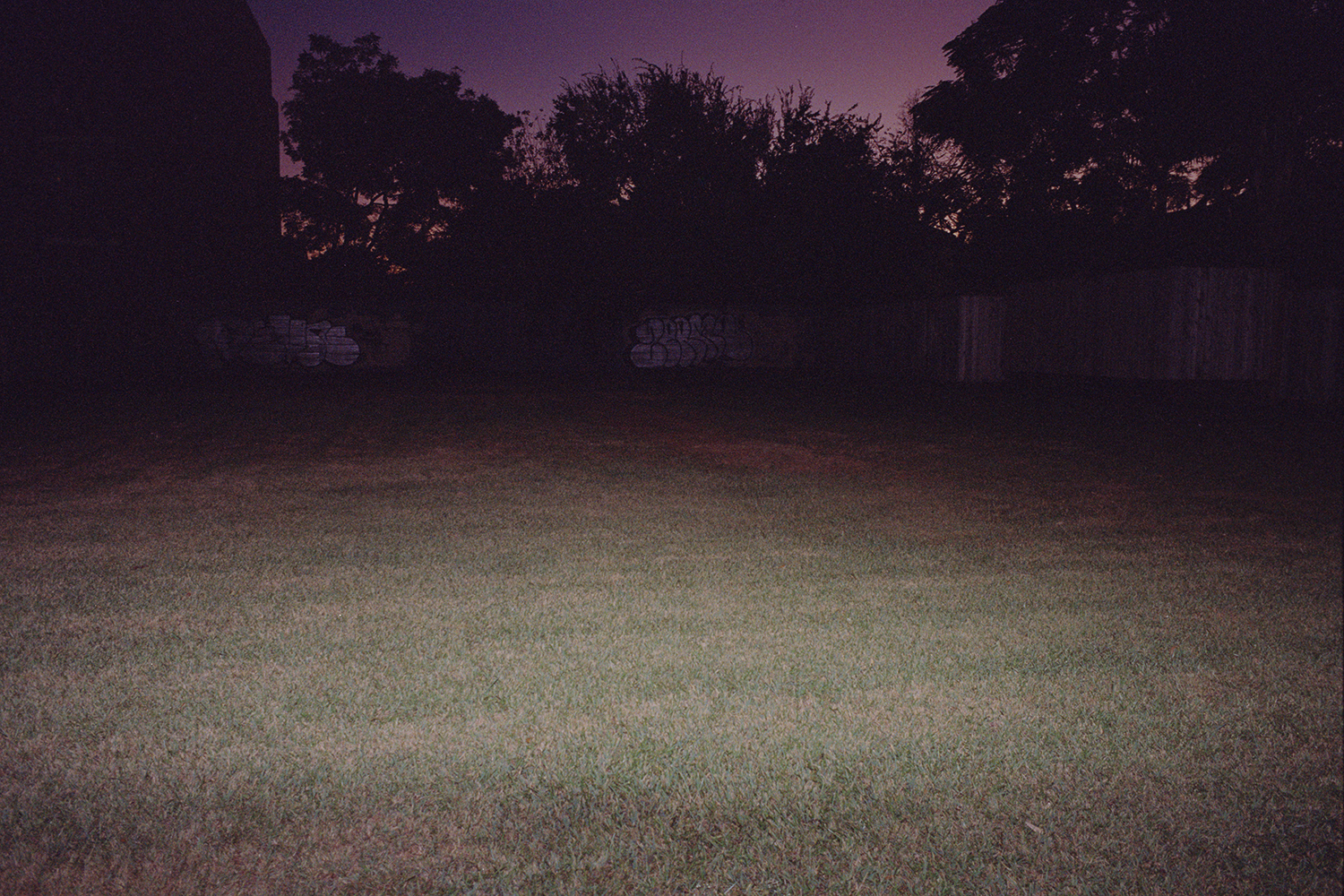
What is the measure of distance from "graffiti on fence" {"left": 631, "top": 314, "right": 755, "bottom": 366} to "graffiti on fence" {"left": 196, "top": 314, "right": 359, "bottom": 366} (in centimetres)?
957

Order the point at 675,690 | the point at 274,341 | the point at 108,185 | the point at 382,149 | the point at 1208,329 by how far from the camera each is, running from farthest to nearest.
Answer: the point at 382,149 → the point at 274,341 → the point at 108,185 → the point at 1208,329 → the point at 675,690

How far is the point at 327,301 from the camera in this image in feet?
93.4

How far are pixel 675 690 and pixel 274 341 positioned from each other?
2803 cm

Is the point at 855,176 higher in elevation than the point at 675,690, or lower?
higher

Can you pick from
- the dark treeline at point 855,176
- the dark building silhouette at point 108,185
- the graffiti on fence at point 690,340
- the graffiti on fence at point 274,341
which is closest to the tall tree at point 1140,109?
the dark treeline at point 855,176

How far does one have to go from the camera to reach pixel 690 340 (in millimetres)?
30828

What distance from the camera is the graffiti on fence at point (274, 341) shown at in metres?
28.0

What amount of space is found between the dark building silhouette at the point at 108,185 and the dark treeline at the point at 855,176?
16.8ft

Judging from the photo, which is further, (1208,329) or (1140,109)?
(1140,109)

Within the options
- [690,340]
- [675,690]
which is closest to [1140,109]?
[690,340]

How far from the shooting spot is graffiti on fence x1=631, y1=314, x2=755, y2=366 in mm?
30578

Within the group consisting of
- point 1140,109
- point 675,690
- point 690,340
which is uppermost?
point 1140,109

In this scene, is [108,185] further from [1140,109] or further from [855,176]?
[1140,109]

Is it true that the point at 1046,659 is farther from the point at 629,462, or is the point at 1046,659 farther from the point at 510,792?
the point at 629,462
